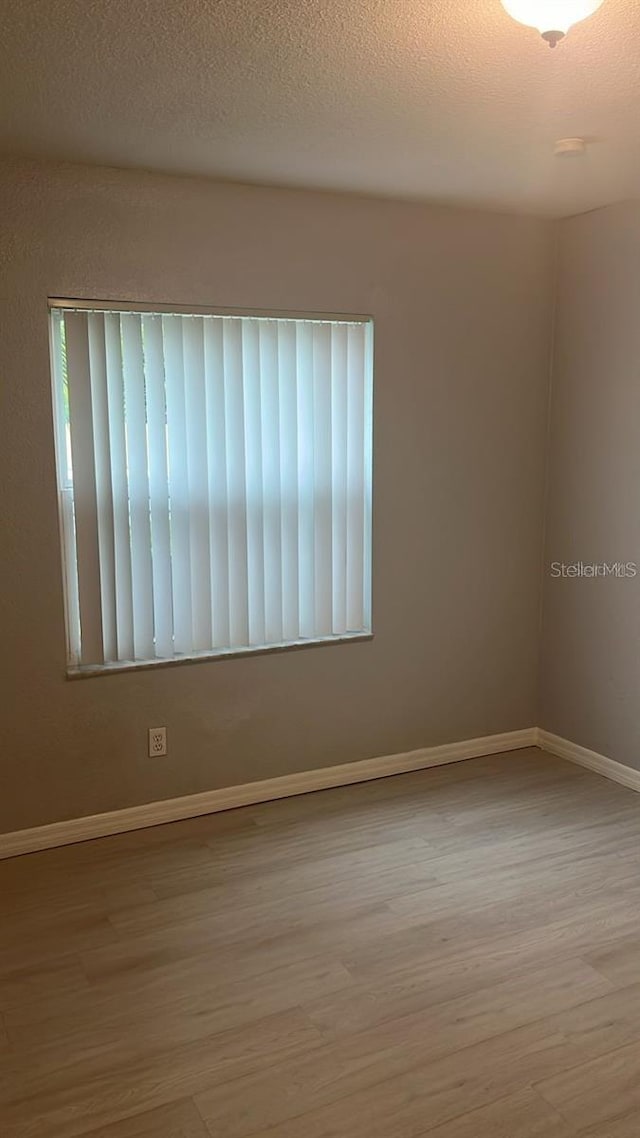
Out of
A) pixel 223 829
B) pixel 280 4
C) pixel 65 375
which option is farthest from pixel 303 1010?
pixel 280 4

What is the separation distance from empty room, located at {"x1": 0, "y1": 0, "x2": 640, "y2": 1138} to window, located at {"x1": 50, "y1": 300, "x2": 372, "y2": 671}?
1 centimetres

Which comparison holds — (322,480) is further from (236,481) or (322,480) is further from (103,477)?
(103,477)

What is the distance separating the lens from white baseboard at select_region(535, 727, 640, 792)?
376cm

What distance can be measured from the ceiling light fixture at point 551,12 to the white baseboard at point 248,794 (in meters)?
2.79

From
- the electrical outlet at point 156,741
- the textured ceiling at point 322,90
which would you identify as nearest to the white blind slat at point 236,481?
the electrical outlet at point 156,741

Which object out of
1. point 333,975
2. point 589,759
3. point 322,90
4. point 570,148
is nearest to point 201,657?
point 333,975

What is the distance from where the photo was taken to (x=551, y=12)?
1793 mm

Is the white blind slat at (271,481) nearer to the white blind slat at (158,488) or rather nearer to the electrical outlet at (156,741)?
the white blind slat at (158,488)

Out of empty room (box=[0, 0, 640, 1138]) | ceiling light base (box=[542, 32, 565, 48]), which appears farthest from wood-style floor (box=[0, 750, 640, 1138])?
ceiling light base (box=[542, 32, 565, 48])

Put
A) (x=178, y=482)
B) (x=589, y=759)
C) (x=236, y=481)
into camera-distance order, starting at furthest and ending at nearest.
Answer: (x=589, y=759) < (x=236, y=481) < (x=178, y=482)

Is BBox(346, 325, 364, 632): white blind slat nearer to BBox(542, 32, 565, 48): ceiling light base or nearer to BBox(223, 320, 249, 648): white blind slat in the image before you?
BBox(223, 320, 249, 648): white blind slat

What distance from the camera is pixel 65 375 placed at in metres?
3.09

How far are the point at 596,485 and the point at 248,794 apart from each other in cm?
198

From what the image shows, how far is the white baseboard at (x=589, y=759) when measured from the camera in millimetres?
3760
